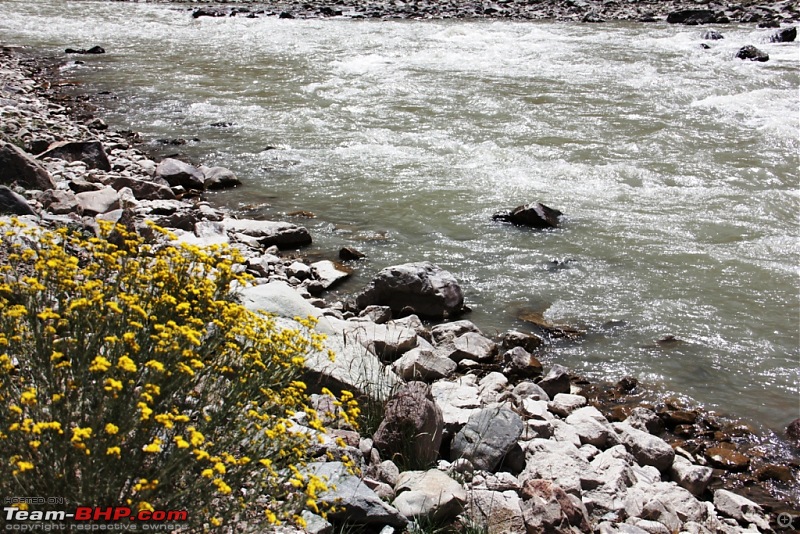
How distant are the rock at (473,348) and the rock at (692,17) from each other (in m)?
23.8

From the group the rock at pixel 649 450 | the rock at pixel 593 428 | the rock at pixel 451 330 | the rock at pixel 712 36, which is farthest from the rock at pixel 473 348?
the rock at pixel 712 36

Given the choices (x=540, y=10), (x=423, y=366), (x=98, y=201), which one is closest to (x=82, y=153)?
(x=98, y=201)

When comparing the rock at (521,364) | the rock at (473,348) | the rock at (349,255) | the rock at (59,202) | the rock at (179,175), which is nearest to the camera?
the rock at (521,364)

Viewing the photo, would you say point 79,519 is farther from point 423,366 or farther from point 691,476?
point 691,476

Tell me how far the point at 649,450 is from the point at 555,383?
40.7 inches

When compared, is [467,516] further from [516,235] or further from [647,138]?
[647,138]

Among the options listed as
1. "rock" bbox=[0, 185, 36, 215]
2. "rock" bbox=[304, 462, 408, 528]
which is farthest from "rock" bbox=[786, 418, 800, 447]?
"rock" bbox=[0, 185, 36, 215]

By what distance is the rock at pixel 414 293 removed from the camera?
284 inches

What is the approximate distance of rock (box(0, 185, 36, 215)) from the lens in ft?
20.8

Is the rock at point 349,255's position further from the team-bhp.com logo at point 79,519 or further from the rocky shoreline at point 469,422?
the team-bhp.com logo at point 79,519

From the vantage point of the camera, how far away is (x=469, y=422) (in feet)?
15.7

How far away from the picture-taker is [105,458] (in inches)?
103

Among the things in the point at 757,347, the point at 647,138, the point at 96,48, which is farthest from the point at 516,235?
the point at 96,48

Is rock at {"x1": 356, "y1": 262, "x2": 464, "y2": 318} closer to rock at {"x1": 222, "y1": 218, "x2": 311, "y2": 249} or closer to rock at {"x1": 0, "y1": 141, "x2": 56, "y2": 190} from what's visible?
rock at {"x1": 222, "y1": 218, "x2": 311, "y2": 249}
